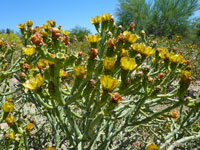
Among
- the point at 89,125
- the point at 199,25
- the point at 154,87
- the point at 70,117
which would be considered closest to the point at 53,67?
the point at 70,117

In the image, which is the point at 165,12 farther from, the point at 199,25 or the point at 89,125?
the point at 89,125

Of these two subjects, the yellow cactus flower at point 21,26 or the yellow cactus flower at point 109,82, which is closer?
the yellow cactus flower at point 109,82

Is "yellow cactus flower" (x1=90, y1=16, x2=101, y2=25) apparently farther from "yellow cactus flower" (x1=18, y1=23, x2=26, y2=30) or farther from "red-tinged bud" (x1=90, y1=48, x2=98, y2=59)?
"yellow cactus flower" (x1=18, y1=23, x2=26, y2=30)

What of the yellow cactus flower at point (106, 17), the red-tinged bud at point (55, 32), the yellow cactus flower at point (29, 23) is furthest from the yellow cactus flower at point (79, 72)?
the yellow cactus flower at point (29, 23)

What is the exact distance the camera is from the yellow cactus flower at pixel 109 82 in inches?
37.1

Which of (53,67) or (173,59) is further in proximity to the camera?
(173,59)

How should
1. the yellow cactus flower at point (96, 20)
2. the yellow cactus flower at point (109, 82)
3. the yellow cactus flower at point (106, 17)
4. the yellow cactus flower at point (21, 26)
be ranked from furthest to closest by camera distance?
the yellow cactus flower at point (21, 26)
the yellow cactus flower at point (96, 20)
the yellow cactus flower at point (106, 17)
the yellow cactus flower at point (109, 82)

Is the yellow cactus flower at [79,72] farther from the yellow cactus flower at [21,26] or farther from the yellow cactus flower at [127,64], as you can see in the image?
the yellow cactus flower at [21,26]

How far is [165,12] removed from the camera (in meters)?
18.4

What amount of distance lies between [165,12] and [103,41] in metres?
19.0

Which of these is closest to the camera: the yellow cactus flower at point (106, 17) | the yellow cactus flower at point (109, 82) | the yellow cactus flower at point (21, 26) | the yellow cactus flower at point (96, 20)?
the yellow cactus flower at point (109, 82)

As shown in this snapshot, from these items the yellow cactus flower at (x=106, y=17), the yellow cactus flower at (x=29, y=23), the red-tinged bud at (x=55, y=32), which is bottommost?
the red-tinged bud at (x=55, y=32)

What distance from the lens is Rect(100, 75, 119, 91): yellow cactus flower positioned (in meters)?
0.94

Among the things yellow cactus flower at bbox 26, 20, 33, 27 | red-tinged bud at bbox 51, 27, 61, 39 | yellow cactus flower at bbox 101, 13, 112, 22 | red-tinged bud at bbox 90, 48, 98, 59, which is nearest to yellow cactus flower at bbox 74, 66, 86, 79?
red-tinged bud at bbox 90, 48, 98, 59
